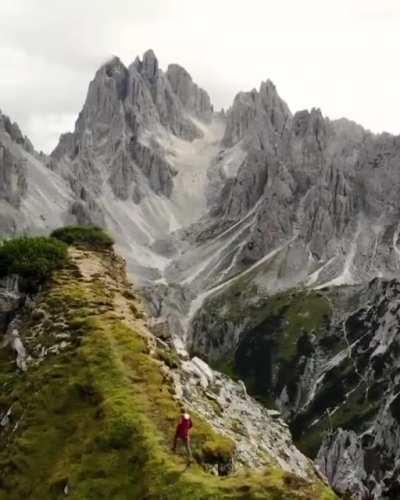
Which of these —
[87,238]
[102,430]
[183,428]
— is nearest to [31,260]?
[87,238]

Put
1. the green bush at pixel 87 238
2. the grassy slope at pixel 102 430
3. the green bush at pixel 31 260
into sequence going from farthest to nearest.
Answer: the green bush at pixel 87 238
the green bush at pixel 31 260
the grassy slope at pixel 102 430

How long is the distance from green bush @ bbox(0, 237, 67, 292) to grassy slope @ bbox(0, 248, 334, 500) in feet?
26.1

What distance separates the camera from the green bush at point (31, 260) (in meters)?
55.3

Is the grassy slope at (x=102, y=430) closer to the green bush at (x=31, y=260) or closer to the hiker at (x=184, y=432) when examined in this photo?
the hiker at (x=184, y=432)

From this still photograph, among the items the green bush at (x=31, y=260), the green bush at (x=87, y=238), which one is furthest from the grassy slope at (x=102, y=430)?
the green bush at (x=87, y=238)

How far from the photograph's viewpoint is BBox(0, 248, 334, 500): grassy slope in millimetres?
25703

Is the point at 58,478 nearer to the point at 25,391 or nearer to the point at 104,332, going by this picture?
the point at 25,391

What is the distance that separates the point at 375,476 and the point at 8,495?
180 metres

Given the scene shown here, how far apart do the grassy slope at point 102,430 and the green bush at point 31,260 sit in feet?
26.1

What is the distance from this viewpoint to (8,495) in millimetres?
31812

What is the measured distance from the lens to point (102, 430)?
31297 mm

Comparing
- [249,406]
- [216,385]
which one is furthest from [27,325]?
[249,406]

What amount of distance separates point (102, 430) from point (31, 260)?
2754cm

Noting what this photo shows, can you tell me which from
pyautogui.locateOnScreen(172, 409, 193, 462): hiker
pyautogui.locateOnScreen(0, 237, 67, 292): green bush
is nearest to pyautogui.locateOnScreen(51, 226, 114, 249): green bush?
pyautogui.locateOnScreen(0, 237, 67, 292): green bush
